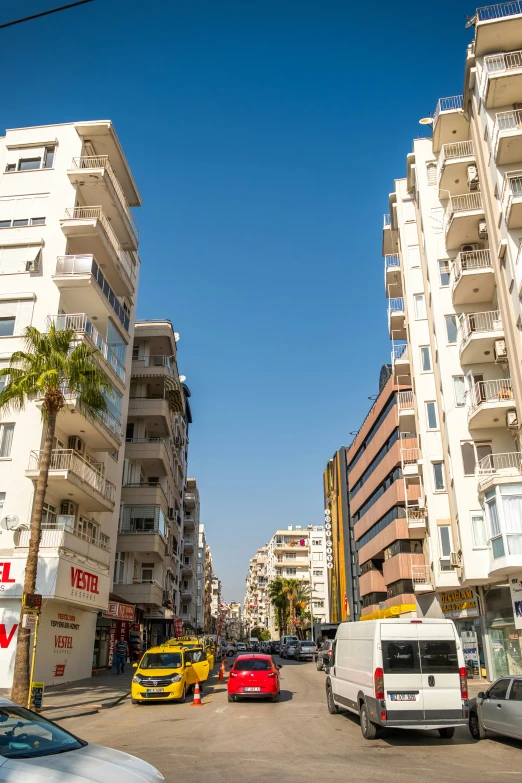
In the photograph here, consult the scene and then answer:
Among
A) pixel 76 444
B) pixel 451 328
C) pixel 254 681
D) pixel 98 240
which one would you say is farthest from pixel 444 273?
pixel 254 681

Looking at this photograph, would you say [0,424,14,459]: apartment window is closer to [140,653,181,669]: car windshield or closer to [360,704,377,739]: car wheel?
[140,653,181,669]: car windshield

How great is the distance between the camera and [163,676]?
20.7 meters

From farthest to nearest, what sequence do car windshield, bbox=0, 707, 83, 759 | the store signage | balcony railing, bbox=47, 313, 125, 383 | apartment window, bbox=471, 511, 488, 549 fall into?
the store signage
apartment window, bbox=471, 511, 488, 549
balcony railing, bbox=47, 313, 125, 383
car windshield, bbox=0, 707, 83, 759

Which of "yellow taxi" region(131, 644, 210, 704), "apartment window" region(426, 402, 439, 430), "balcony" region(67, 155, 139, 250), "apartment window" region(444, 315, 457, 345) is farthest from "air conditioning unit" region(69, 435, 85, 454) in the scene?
"apartment window" region(444, 315, 457, 345)

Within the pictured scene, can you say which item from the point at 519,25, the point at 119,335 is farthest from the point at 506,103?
the point at 119,335

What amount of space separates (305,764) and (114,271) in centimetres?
2831

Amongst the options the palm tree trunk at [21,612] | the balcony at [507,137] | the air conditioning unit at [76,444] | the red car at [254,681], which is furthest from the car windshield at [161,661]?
the balcony at [507,137]

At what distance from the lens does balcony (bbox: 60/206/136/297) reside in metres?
30.2

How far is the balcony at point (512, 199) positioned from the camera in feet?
81.9

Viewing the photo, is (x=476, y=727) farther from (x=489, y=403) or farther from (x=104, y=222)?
(x=104, y=222)

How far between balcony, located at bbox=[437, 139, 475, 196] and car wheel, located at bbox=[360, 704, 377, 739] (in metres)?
27.6

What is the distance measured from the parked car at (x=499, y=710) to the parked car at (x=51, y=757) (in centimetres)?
863

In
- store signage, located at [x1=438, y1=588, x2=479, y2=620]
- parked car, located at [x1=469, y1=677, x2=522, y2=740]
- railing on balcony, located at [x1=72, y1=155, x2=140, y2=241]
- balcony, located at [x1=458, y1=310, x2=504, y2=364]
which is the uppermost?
railing on balcony, located at [x1=72, y1=155, x2=140, y2=241]

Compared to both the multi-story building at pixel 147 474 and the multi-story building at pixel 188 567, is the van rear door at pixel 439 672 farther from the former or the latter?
the multi-story building at pixel 188 567
